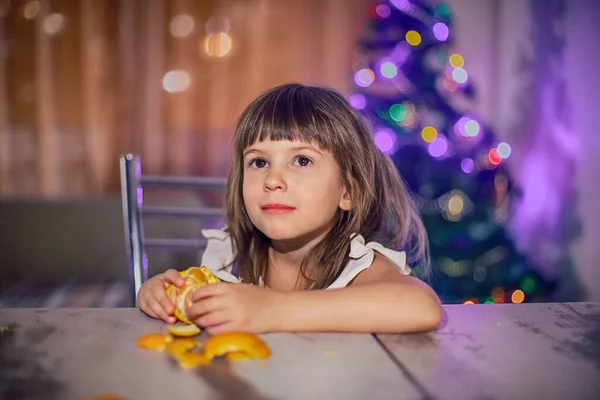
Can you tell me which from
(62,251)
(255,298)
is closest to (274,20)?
(62,251)

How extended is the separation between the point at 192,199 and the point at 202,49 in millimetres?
758

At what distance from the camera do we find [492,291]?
2.63 metres

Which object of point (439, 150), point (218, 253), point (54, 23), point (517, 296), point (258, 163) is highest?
point (54, 23)

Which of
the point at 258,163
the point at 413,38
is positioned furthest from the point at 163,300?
the point at 413,38

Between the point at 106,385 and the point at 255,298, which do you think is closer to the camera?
the point at 106,385

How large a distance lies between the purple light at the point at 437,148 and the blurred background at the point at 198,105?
25 cm

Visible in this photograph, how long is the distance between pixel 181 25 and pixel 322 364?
2.79 metres

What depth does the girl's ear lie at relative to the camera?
1.21m

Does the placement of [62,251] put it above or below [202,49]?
below

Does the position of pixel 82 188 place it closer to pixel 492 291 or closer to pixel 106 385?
pixel 492 291

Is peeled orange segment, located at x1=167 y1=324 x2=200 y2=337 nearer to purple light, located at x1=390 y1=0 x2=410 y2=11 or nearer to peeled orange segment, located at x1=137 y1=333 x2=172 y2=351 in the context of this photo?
peeled orange segment, located at x1=137 y1=333 x2=172 y2=351

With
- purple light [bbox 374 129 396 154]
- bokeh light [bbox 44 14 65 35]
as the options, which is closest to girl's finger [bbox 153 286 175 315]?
purple light [bbox 374 129 396 154]

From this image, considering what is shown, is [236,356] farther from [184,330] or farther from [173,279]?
[173,279]

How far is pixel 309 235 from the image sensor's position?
123 cm
